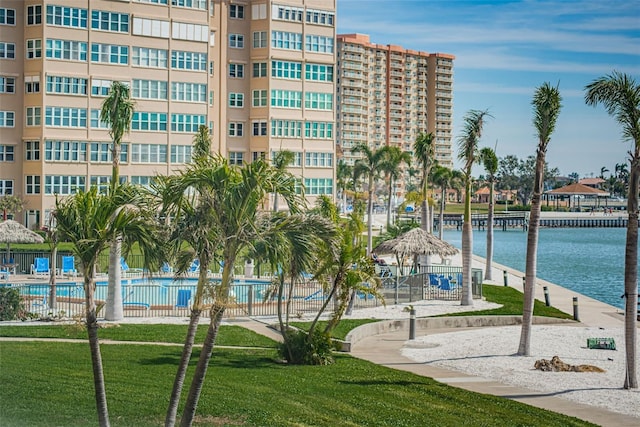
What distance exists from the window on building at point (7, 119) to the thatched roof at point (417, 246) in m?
36.7

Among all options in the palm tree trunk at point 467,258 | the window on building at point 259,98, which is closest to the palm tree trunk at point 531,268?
the palm tree trunk at point 467,258

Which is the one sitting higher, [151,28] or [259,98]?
[151,28]

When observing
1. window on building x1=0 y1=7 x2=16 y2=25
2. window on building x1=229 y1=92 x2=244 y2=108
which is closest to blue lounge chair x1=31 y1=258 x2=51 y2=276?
window on building x1=0 y1=7 x2=16 y2=25

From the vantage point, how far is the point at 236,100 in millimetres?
78562

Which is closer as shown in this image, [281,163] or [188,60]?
[281,163]

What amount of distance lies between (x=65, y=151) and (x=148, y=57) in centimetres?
969

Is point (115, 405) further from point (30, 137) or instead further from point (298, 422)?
point (30, 137)

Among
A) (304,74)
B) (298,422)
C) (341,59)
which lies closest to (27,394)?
(298,422)

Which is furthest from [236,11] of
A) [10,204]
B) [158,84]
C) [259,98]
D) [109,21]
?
[10,204]

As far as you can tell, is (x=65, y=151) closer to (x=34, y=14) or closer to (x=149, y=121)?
(x=149, y=121)

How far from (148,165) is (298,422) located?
5620 centimetres

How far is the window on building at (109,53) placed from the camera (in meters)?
68.4

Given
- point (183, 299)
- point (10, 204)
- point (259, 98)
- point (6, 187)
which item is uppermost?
point (259, 98)

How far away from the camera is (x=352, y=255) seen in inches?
998
